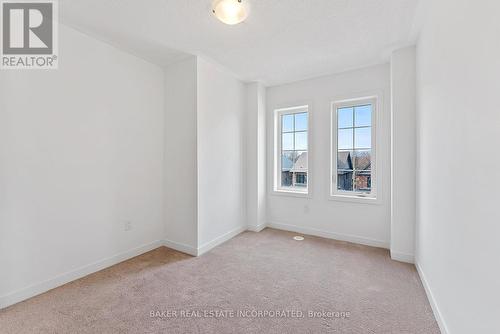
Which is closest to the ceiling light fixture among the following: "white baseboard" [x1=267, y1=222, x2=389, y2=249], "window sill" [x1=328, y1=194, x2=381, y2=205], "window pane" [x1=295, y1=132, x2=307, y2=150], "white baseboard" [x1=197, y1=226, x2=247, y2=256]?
"window pane" [x1=295, y1=132, x2=307, y2=150]

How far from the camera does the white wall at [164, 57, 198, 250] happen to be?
9.27 feet

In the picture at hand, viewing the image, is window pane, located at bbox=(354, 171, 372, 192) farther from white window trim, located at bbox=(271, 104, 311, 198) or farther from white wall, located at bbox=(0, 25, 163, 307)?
white wall, located at bbox=(0, 25, 163, 307)

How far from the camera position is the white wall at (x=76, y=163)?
1850mm

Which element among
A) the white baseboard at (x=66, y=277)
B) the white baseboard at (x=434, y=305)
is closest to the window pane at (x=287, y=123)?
the white baseboard at (x=434, y=305)

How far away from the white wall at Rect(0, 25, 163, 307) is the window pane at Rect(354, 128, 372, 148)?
9.81ft

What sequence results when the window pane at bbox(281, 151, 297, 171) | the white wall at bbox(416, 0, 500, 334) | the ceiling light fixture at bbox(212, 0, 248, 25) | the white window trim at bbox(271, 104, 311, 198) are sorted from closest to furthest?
the white wall at bbox(416, 0, 500, 334)
the ceiling light fixture at bbox(212, 0, 248, 25)
the white window trim at bbox(271, 104, 311, 198)
the window pane at bbox(281, 151, 297, 171)

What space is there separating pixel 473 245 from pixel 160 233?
Result: 322 centimetres

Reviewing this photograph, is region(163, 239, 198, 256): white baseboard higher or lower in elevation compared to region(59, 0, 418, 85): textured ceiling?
lower

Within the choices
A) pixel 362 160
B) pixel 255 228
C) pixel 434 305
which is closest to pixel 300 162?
pixel 362 160

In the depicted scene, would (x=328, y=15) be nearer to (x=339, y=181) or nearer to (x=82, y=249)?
(x=339, y=181)

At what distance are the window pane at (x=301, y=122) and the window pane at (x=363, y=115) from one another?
0.81 m

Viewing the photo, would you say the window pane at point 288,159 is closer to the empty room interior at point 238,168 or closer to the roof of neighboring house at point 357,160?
the empty room interior at point 238,168

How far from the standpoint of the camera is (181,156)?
294 centimetres

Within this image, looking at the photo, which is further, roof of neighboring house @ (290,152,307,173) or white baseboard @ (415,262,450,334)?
roof of neighboring house @ (290,152,307,173)
